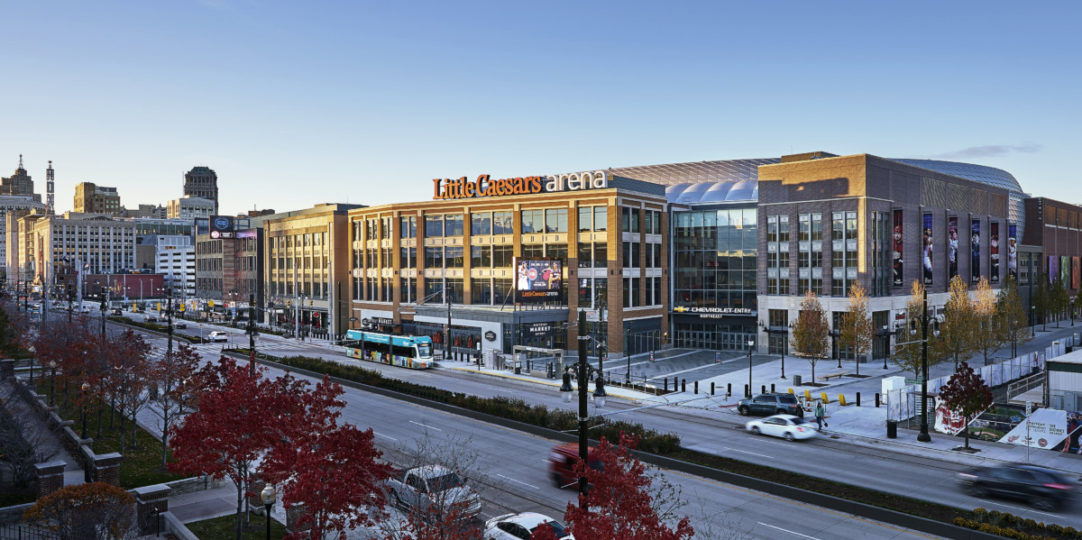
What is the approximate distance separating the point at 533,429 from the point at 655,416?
31.5 ft

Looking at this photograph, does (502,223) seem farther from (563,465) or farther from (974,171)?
(974,171)

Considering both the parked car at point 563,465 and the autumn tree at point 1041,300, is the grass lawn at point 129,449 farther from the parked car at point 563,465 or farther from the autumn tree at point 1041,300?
A: the autumn tree at point 1041,300

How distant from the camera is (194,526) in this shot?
24.6 meters

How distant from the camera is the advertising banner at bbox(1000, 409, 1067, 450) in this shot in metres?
36.7

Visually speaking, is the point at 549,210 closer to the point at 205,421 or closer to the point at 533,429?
the point at 533,429

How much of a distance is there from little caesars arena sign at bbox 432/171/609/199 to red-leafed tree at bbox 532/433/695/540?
Answer: 63.4 metres

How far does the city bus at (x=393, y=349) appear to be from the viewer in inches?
2766

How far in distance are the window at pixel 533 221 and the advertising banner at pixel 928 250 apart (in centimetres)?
4387

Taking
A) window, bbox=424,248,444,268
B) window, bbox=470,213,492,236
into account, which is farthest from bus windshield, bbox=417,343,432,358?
window, bbox=424,248,444,268

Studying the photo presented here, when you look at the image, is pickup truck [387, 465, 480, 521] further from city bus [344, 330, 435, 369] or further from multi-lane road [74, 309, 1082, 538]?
city bus [344, 330, 435, 369]


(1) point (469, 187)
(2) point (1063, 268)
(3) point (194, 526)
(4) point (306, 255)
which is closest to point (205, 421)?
(3) point (194, 526)

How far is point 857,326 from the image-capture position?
65.1 meters

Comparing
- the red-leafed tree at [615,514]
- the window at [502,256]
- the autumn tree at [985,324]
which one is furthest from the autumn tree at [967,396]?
the window at [502,256]

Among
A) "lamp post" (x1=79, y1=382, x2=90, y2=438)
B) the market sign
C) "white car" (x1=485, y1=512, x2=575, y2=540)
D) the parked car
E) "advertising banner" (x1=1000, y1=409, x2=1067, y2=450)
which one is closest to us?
"white car" (x1=485, y1=512, x2=575, y2=540)
